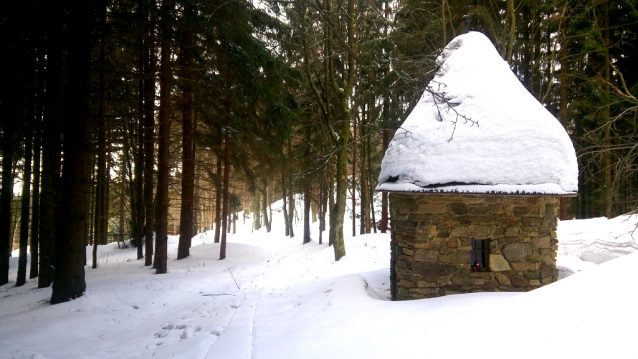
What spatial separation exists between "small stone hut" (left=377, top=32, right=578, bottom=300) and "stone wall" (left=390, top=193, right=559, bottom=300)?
0.02 m

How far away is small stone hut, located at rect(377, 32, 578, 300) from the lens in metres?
5.91

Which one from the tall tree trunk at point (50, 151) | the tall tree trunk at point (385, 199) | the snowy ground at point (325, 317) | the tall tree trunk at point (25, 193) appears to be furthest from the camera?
the tall tree trunk at point (385, 199)

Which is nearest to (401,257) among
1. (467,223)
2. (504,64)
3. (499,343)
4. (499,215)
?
(467,223)

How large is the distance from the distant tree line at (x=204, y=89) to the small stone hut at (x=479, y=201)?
3.19 ft

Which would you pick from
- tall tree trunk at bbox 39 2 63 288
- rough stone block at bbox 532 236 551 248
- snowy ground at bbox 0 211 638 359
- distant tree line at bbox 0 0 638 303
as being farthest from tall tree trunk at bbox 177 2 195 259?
rough stone block at bbox 532 236 551 248

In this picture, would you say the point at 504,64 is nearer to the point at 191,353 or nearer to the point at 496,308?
the point at 496,308

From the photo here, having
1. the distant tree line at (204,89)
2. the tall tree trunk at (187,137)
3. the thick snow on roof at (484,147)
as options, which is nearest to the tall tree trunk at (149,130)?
the distant tree line at (204,89)

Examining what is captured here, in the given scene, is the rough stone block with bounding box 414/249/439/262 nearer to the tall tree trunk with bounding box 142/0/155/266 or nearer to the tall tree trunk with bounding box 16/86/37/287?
the tall tree trunk with bounding box 142/0/155/266

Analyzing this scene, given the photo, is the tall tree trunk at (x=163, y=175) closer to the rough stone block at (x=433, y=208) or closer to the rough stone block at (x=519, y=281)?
the rough stone block at (x=433, y=208)

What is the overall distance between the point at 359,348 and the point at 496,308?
5.33 feet

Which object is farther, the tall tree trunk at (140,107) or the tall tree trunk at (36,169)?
the tall tree trunk at (36,169)

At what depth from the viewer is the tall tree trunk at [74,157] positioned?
693 cm

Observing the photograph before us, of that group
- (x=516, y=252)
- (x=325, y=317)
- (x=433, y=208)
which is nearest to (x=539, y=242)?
(x=516, y=252)

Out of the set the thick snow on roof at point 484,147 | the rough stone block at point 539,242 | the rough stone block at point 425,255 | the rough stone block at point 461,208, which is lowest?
the rough stone block at point 425,255
